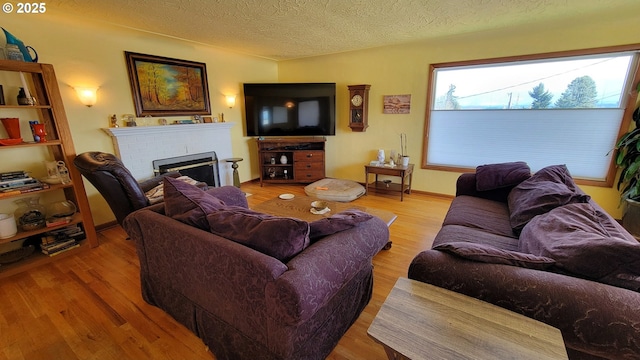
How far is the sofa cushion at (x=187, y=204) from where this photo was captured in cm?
146

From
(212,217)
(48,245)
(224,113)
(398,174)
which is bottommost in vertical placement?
(48,245)

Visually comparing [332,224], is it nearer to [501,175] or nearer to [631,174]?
[501,175]

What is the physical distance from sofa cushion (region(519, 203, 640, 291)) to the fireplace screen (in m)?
3.88

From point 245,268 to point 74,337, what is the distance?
140 cm

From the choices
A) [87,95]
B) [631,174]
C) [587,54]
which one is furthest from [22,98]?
[631,174]

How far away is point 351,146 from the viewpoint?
4.76 m

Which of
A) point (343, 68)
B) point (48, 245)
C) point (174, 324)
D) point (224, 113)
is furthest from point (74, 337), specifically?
point (343, 68)

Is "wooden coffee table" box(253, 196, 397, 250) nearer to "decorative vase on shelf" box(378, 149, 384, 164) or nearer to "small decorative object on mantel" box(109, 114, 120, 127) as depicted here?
"decorative vase on shelf" box(378, 149, 384, 164)

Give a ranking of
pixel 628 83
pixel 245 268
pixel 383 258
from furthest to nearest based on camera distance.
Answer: pixel 628 83
pixel 383 258
pixel 245 268

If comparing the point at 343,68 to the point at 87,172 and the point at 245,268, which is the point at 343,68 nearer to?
the point at 87,172

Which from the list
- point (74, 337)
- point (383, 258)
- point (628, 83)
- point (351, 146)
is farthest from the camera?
point (351, 146)

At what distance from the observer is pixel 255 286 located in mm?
1123

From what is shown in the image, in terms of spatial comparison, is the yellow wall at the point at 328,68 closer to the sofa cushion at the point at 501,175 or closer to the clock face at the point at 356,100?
the clock face at the point at 356,100

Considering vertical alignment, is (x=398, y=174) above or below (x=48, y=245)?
above
